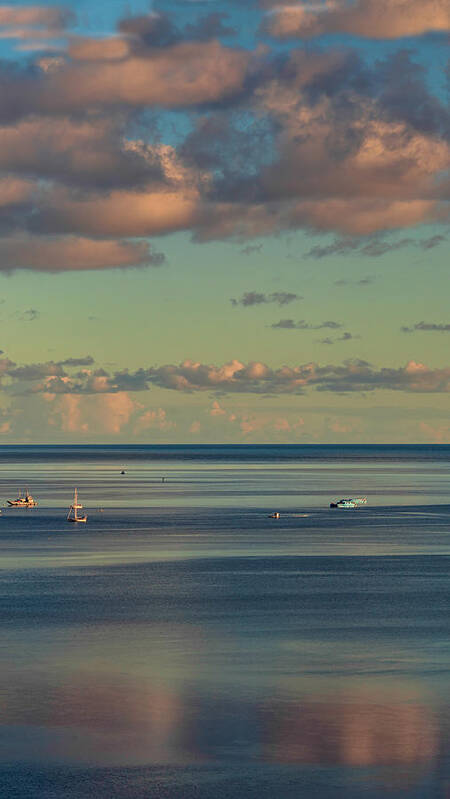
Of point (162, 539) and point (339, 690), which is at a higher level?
point (162, 539)

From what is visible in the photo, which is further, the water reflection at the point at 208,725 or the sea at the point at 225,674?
the water reflection at the point at 208,725

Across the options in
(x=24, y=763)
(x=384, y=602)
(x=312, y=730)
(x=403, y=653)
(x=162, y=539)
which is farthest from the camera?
(x=162, y=539)

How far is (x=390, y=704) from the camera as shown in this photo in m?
53.3

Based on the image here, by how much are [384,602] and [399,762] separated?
135ft

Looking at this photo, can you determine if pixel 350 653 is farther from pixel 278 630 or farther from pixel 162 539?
pixel 162 539

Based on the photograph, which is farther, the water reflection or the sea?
the water reflection

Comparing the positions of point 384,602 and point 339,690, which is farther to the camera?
point 384,602

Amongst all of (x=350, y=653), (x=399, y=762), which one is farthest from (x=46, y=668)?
(x=399, y=762)

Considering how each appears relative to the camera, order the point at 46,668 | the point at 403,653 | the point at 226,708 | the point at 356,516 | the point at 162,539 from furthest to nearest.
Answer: the point at 356,516 → the point at 162,539 → the point at 403,653 → the point at 46,668 → the point at 226,708

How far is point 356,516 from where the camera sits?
17688 cm

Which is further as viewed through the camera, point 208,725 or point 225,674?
point 225,674

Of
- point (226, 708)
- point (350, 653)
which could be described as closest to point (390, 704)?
point (226, 708)

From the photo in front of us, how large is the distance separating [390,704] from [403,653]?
39.7 feet

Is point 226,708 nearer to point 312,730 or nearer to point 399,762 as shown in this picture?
point 312,730
